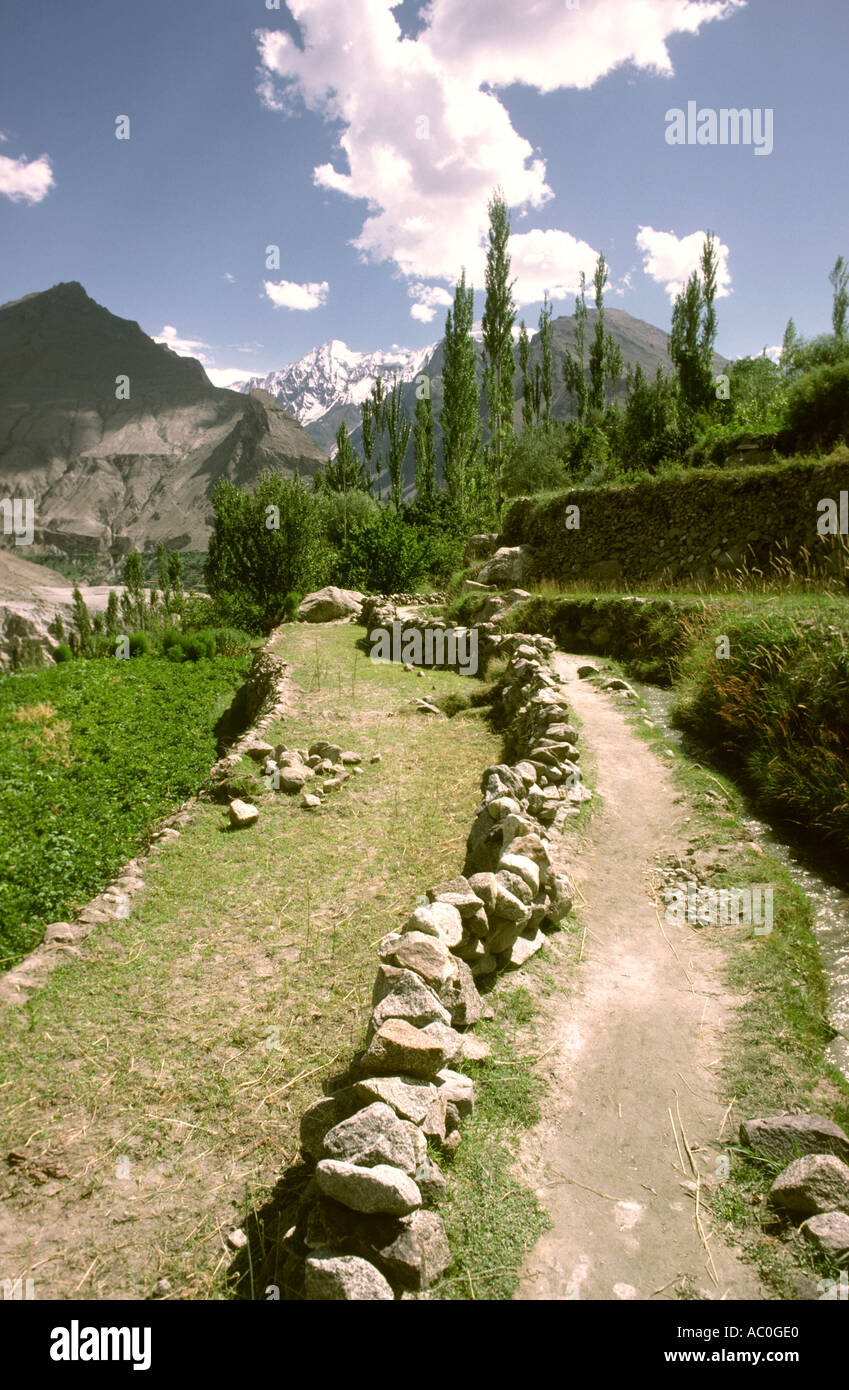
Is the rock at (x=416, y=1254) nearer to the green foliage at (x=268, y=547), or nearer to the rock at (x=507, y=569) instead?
the rock at (x=507, y=569)

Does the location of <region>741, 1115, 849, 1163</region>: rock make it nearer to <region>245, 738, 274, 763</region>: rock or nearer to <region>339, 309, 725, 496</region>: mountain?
<region>245, 738, 274, 763</region>: rock

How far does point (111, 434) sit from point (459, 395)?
113040 millimetres

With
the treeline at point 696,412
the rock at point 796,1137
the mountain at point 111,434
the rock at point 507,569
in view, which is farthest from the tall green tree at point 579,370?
the mountain at point 111,434

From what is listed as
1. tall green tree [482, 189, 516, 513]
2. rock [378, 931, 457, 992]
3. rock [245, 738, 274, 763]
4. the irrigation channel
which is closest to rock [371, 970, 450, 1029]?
rock [378, 931, 457, 992]

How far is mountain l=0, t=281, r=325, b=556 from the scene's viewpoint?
108375mm

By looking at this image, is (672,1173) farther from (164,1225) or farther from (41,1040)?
(41,1040)

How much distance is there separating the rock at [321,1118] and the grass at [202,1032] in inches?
15.4

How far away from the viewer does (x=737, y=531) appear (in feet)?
48.7

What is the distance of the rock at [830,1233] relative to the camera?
2.20 meters
